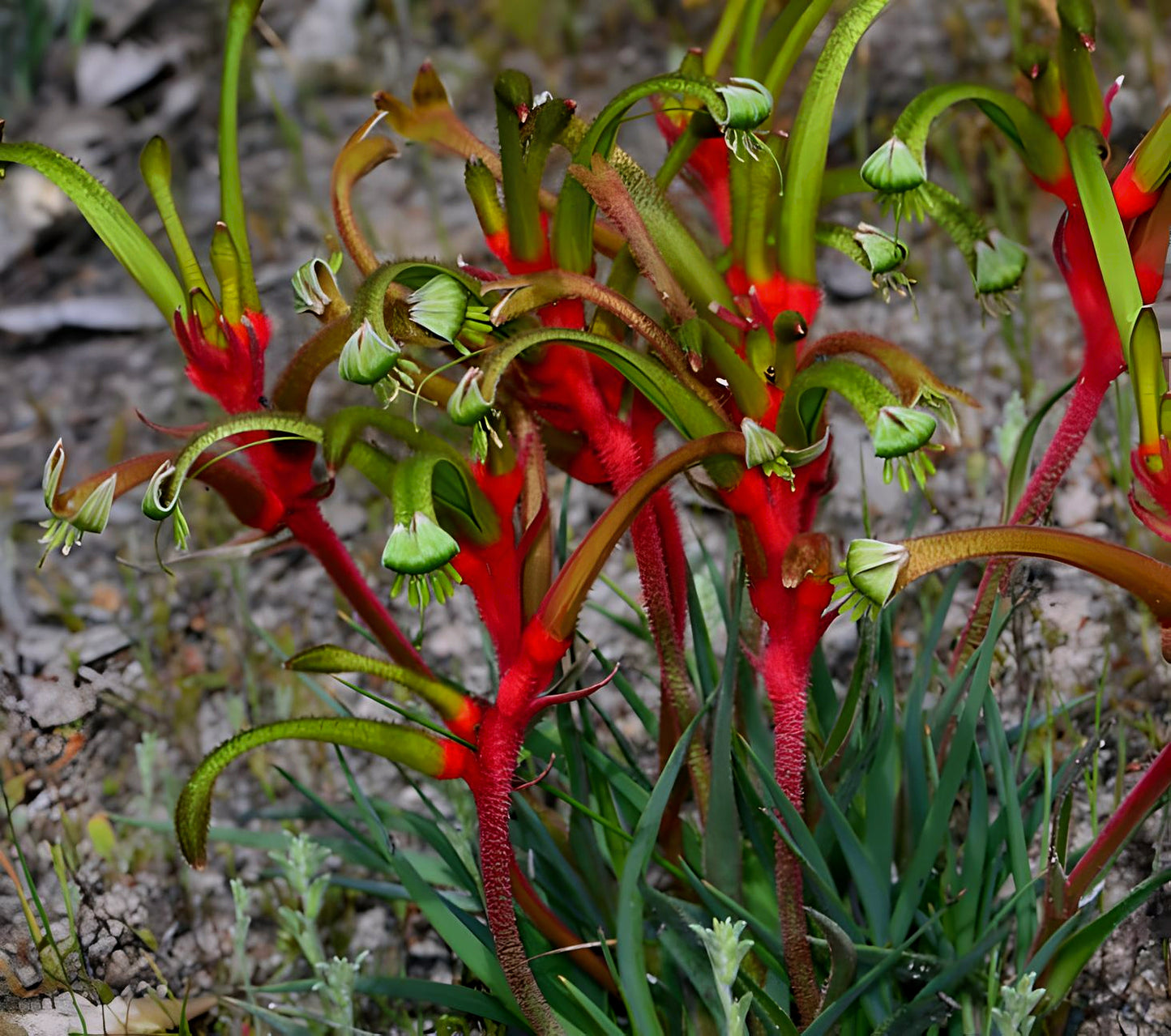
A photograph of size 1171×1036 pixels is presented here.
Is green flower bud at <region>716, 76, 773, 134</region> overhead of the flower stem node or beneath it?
overhead

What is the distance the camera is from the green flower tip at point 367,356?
1037 mm

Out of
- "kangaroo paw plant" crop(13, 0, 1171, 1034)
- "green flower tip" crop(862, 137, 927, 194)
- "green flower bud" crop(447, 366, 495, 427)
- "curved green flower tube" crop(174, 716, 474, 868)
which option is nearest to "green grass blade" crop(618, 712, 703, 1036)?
"kangaroo paw plant" crop(13, 0, 1171, 1034)

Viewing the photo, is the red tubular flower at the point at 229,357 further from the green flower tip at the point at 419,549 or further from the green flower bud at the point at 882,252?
the green flower bud at the point at 882,252

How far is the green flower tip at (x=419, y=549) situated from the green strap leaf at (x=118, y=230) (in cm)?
47

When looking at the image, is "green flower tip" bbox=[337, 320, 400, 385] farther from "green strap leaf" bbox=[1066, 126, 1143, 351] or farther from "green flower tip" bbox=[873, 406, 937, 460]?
"green strap leaf" bbox=[1066, 126, 1143, 351]

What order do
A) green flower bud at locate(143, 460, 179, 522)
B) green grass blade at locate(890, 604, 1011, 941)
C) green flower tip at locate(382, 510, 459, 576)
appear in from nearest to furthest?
green flower tip at locate(382, 510, 459, 576)
green flower bud at locate(143, 460, 179, 522)
green grass blade at locate(890, 604, 1011, 941)

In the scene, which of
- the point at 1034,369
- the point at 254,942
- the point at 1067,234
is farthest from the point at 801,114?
the point at 1034,369

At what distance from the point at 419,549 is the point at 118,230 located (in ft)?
1.90

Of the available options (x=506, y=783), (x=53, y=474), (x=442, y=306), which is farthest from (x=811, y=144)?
(x=53, y=474)

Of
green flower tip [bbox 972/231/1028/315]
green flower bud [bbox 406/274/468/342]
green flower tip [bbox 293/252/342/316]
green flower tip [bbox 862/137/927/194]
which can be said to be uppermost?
green flower tip [bbox 862/137/927/194]

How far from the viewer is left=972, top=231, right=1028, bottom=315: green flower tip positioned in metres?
1.33

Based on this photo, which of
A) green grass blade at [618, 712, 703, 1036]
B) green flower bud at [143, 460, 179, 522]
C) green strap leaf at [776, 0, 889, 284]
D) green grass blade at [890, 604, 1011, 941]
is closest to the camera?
green flower bud at [143, 460, 179, 522]

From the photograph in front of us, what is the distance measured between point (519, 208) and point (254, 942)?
4.27ft

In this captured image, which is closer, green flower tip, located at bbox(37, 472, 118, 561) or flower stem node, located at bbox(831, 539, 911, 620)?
flower stem node, located at bbox(831, 539, 911, 620)
